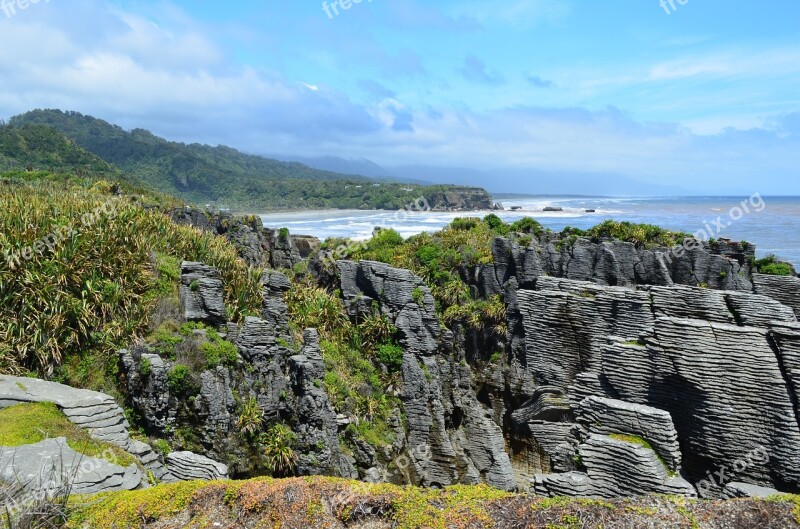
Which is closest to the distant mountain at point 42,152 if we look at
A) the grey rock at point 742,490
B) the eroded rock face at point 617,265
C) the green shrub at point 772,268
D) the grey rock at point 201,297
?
the eroded rock face at point 617,265

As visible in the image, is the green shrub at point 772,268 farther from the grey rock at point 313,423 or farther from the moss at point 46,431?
the moss at point 46,431

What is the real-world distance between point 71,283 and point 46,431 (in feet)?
19.9

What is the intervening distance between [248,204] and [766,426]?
13052cm

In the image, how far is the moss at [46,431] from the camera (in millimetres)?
Result: 9312

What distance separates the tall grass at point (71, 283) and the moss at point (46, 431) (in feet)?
10.3

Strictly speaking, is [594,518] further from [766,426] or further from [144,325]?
[144,325]

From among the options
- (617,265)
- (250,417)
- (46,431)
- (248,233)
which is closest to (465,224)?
(617,265)

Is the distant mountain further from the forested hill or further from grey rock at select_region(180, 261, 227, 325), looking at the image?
grey rock at select_region(180, 261, 227, 325)

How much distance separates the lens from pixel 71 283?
1438cm

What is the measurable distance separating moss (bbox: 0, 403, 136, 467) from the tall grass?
314 centimetres

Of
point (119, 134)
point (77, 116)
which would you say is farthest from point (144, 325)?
point (77, 116)

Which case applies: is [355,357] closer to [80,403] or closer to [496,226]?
[80,403]

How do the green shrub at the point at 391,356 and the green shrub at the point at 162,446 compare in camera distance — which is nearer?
the green shrub at the point at 162,446

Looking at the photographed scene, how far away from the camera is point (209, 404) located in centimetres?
1341
